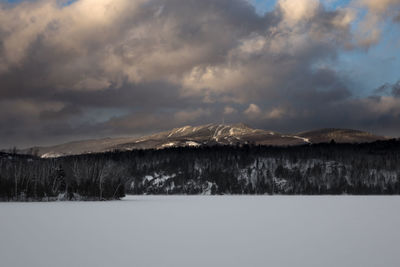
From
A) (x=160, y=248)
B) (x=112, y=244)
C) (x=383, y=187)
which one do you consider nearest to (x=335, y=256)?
(x=160, y=248)

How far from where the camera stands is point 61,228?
32656 millimetres

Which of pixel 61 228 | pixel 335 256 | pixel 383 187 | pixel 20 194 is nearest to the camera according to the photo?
pixel 335 256

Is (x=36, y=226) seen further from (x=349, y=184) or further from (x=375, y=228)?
(x=349, y=184)

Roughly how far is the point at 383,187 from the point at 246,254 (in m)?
182

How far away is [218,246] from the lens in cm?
2356

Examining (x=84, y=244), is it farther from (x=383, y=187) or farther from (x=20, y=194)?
(x=383, y=187)

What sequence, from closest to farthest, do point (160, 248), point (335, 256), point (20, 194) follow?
1. point (335, 256)
2. point (160, 248)
3. point (20, 194)

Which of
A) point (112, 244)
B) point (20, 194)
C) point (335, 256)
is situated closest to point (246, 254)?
point (335, 256)

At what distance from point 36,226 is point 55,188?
7682 cm

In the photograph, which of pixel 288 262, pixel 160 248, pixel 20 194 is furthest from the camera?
pixel 20 194

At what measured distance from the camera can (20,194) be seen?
9406cm

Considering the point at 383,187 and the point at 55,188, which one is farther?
the point at 383,187

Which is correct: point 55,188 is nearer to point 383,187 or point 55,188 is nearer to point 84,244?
point 84,244

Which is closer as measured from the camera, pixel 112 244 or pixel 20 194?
pixel 112 244
